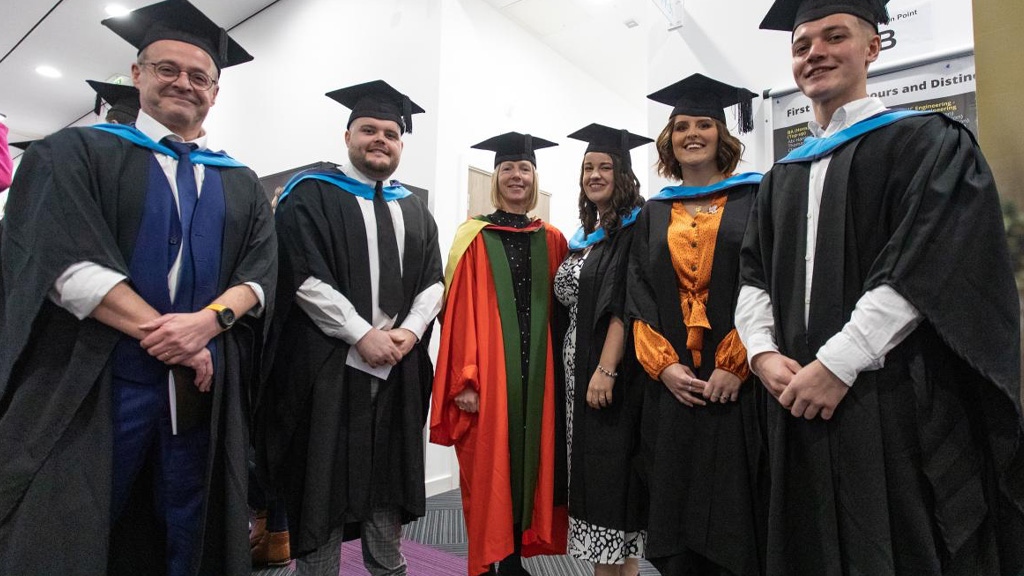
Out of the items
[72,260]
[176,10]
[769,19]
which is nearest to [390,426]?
[72,260]

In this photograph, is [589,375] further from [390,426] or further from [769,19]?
[769,19]

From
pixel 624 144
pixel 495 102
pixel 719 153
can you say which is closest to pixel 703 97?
pixel 719 153

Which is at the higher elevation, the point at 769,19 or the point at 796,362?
the point at 769,19

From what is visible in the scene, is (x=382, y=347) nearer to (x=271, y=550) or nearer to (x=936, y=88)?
(x=271, y=550)

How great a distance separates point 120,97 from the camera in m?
2.93

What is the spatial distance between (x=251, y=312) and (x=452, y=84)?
3304 millimetres

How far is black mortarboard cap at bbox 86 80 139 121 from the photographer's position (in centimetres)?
289

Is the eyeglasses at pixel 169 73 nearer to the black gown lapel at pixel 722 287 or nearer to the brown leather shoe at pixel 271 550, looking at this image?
the black gown lapel at pixel 722 287

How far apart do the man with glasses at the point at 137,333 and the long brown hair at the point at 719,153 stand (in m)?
1.49

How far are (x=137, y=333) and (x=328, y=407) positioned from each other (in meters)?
0.69

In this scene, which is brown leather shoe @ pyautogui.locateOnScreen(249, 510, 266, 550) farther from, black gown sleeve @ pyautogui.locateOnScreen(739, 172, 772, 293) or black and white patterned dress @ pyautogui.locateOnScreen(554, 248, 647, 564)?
black gown sleeve @ pyautogui.locateOnScreen(739, 172, 772, 293)

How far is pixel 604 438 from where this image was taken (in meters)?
2.13

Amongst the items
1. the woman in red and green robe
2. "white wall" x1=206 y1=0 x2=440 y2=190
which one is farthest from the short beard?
"white wall" x1=206 y1=0 x2=440 y2=190

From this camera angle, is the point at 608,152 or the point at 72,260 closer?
the point at 72,260
